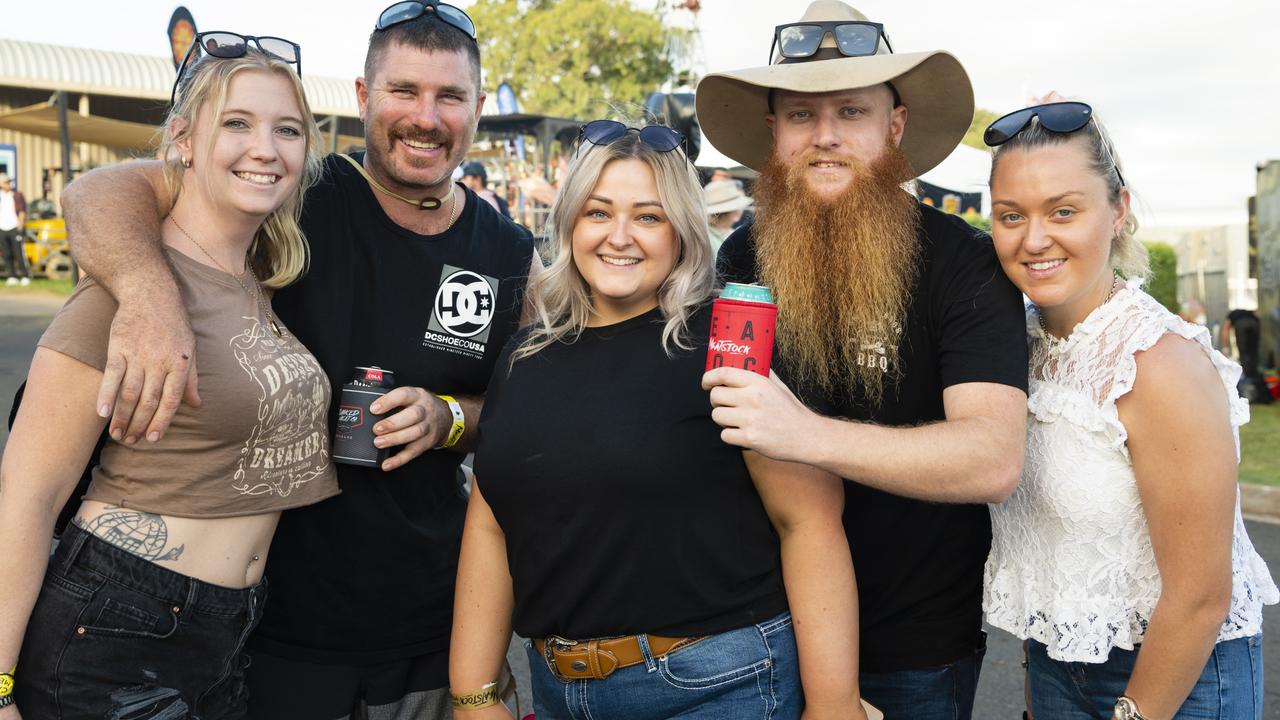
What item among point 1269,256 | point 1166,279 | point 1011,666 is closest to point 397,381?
point 1011,666

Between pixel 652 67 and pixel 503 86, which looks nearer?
pixel 503 86

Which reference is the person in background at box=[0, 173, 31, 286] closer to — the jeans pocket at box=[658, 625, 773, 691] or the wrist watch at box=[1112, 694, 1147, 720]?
the jeans pocket at box=[658, 625, 773, 691]

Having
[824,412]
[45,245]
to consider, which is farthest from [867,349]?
[45,245]

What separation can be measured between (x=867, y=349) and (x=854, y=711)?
0.84 meters

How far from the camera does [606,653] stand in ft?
7.07

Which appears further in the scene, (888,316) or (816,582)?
(888,316)

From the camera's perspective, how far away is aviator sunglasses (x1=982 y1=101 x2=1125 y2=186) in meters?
2.21

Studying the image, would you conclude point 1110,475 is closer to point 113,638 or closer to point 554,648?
point 554,648

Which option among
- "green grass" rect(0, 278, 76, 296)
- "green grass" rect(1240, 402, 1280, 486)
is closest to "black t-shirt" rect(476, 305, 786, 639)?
"green grass" rect(1240, 402, 1280, 486)

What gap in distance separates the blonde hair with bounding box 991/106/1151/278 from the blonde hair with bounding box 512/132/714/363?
73cm

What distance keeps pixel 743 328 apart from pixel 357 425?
1067 millimetres

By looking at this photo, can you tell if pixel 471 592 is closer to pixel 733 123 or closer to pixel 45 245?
pixel 733 123

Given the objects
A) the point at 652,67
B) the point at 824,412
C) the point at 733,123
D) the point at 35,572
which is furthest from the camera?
the point at 652,67

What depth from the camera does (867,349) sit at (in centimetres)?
243
